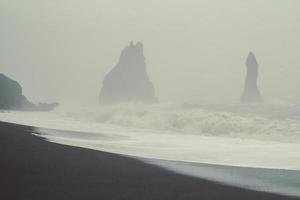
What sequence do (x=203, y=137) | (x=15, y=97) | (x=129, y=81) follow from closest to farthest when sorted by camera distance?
(x=203, y=137) → (x=129, y=81) → (x=15, y=97)

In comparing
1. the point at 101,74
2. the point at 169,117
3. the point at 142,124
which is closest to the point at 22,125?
the point at 101,74

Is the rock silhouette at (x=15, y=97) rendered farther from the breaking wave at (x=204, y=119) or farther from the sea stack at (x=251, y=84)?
the sea stack at (x=251, y=84)

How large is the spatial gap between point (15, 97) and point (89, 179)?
1550mm

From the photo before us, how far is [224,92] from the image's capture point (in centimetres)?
402

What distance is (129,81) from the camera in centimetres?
432

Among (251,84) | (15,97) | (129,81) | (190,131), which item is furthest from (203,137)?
(15,97)

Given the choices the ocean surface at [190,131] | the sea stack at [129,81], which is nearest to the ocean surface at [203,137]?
the ocean surface at [190,131]

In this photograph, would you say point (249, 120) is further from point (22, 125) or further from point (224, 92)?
point (22, 125)

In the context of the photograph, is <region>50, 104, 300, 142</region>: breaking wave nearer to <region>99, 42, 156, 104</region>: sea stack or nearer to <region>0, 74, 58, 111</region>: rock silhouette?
<region>99, 42, 156, 104</region>: sea stack

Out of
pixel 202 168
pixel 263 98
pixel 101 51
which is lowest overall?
pixel 202 168

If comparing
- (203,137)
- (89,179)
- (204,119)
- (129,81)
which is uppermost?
(129,81)

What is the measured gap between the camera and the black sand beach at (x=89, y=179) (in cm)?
337

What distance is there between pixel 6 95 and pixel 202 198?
252 cm

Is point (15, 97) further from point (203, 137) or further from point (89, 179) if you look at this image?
point (203, 137)
